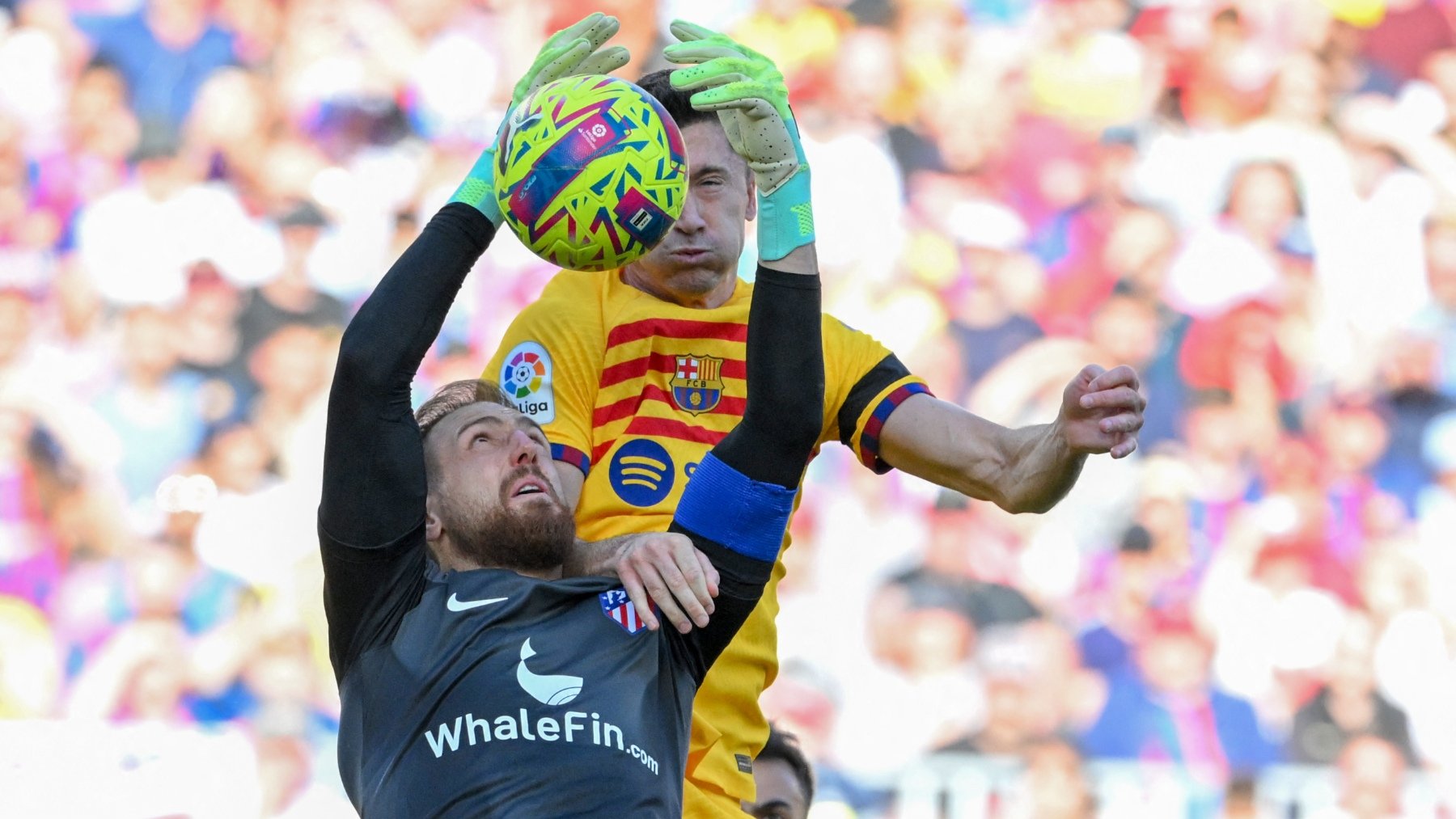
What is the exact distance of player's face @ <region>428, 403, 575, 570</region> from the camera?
8.87 ft

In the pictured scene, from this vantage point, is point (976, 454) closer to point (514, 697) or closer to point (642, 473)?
point (642, 473)

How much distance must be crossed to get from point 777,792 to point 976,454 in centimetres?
145

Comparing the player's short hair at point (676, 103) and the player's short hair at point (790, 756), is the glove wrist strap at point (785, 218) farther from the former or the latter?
the player's short hair at point (790, 756)

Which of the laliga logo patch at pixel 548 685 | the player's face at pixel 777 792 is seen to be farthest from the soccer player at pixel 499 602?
the player's face at pixel 777 792

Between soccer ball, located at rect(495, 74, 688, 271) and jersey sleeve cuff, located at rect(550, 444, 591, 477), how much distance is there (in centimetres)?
53

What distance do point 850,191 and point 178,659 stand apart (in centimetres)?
335

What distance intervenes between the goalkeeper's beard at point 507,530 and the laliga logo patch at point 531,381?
0.36 m

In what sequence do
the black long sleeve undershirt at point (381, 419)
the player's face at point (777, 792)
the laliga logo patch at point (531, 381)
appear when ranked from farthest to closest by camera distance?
the player's face at point (777, 792), the laliga logo patch at point (531, 381), the black long sleeve undershirt at point (381, 419)

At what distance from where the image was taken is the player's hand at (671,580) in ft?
8.30

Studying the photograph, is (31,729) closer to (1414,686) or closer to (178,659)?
(178,659)

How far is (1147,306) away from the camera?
688cm

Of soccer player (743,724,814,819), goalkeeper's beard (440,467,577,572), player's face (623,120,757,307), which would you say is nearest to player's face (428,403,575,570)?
goalkeeper's beard (440,467,577,572)

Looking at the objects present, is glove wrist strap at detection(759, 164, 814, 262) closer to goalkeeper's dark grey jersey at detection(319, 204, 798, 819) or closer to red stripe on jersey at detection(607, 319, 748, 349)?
goalkeeper's dark grey jersey at detection(319, 204, 798, 819)

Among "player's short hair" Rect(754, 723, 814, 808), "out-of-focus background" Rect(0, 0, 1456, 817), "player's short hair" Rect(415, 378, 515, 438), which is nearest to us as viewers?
"player's short hair" Rect(415, 378, 515, 438)
